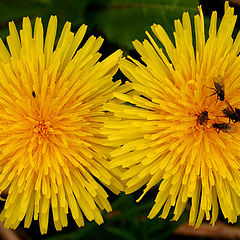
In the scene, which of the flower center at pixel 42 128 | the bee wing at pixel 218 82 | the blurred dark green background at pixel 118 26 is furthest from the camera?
the blurred dark green background at pixel 118 26

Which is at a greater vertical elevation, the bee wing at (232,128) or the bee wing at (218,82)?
the bee wing at (218,82)

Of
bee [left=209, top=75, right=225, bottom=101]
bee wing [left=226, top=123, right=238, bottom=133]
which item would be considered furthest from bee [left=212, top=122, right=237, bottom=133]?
bee [left=209, top=75, right=225, bottom=101]

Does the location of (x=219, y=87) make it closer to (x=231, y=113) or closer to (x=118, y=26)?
(x=231, y=113)

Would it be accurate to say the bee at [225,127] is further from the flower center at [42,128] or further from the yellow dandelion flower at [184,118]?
the flower center at [42,128]

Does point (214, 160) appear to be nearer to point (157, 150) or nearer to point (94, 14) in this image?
point (157, 150)

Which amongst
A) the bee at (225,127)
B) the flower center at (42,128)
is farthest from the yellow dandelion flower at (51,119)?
the bee at (225,127)

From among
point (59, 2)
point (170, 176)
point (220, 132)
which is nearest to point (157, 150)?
point (170, 176)

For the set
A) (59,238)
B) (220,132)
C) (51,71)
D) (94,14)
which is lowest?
(59,238)

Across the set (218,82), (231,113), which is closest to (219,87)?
(218,82)
